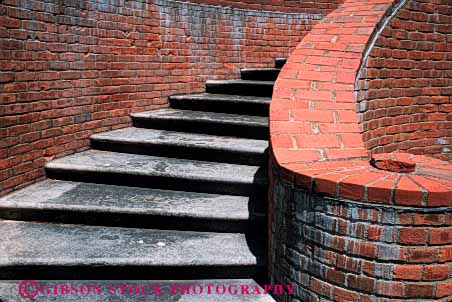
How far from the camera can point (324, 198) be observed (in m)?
2.11

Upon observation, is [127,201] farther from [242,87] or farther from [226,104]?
[242,87]

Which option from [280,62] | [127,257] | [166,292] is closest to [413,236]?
[166,292]

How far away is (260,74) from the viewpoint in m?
5.36

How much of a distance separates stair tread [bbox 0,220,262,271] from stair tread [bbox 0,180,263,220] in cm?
13

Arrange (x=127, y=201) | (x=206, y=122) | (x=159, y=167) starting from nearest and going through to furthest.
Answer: (x=127, y=201) < (x=159, y=167) < (x=206, y=122)

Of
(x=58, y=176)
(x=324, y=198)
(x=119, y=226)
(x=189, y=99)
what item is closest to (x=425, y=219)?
(x=324, y=198)

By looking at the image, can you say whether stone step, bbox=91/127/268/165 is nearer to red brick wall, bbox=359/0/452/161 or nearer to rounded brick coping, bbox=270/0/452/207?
rounded brick coping, bbox=270/0/452/207

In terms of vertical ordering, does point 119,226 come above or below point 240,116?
below

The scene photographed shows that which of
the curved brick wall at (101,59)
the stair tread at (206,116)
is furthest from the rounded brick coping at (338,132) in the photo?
the curved brick wall at (101,59)

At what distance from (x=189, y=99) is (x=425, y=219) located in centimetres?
333

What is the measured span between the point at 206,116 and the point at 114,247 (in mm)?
1925

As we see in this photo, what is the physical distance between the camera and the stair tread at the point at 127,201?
3078mm

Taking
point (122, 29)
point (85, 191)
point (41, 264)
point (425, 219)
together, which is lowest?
point (41, 264)

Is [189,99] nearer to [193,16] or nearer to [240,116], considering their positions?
[240,116]
